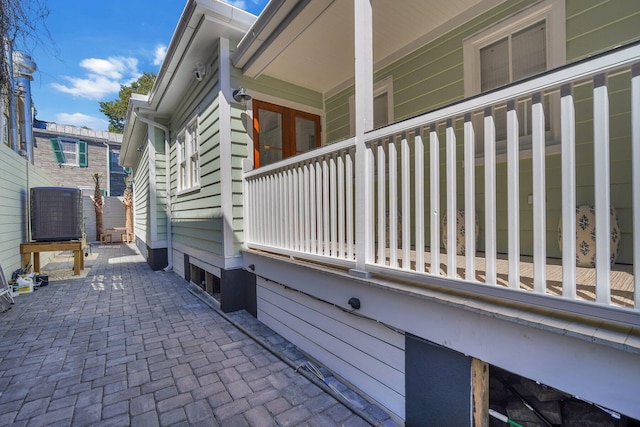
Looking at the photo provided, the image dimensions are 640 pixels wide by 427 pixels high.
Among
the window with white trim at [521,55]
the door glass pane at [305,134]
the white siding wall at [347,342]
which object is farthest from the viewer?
the door glass pane at [305,134]

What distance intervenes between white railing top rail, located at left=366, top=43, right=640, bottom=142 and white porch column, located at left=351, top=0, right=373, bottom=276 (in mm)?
374

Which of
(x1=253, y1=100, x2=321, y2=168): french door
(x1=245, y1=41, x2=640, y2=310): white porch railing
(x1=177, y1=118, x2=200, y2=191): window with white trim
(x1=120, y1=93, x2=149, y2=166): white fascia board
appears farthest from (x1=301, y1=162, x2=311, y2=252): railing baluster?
(x1=120, y1=93, x2=149, y2=166): white fascia board

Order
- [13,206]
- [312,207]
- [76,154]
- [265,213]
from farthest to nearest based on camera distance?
[76,154] < [13,206] < [265,213] < [312,207]

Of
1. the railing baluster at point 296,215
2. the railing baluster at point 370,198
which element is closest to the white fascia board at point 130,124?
the railing baluster at point 296,215

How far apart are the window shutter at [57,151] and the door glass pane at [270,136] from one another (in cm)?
1513

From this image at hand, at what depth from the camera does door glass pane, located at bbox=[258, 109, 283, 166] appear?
4316mm

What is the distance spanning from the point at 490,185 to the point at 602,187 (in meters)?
0.39

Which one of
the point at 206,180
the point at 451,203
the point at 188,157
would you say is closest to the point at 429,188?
the point at 451,203

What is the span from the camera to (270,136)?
14.4ft

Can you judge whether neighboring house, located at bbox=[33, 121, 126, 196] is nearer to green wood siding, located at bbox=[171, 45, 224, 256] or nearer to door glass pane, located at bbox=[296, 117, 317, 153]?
green wood siding, located at bbox=[171, 45, 224, 256]

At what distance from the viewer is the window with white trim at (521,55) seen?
8.38 feet

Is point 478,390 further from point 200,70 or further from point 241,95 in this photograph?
point 200,70

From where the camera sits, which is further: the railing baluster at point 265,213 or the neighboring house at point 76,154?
the neighboring house at point 76,154

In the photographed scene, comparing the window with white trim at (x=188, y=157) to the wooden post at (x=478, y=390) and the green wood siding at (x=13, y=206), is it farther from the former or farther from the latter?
the wooden post at (x=478, y=390)
